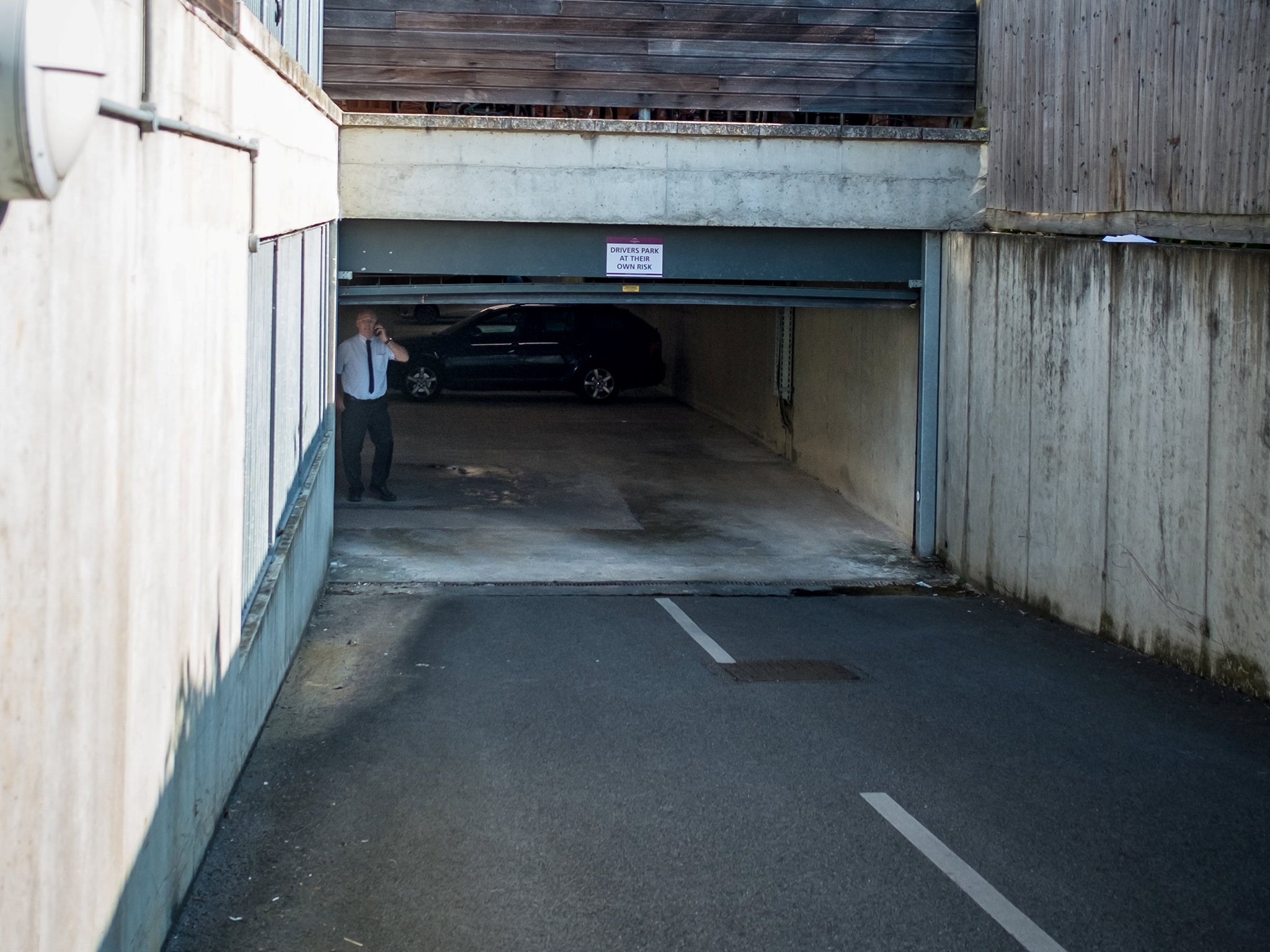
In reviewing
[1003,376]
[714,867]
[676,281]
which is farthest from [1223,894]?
[676,281]

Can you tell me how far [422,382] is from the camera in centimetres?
2327

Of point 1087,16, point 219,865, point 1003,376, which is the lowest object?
point 219,865

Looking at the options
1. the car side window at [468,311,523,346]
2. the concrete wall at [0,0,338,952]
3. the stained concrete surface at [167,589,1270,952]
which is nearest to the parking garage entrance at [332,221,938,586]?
the stained concrete surface at [167,589,1270,952]

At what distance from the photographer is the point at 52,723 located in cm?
334

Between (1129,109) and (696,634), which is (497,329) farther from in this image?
(1129,109)

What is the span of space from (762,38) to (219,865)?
9.70m

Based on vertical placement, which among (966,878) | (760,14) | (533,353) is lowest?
(966,878)

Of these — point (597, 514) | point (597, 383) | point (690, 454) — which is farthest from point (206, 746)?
point (597, 383)

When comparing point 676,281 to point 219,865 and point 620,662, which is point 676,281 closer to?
point 620,662

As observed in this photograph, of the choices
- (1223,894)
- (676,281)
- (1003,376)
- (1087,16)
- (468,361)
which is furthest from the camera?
(468,361)

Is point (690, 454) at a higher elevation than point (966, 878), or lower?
higher

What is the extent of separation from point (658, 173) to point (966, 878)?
8624 millimetres

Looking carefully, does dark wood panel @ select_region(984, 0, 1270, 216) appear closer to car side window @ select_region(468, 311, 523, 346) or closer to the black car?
the black car

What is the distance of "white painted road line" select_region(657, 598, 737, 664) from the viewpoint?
9.48 m
